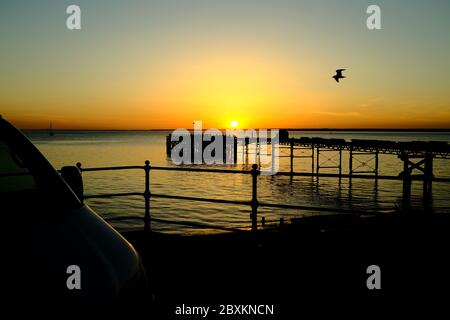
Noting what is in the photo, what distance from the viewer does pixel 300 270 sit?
5641mm

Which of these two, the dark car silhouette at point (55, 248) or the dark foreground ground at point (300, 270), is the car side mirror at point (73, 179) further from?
the dark foreground ground at point (300, 270)

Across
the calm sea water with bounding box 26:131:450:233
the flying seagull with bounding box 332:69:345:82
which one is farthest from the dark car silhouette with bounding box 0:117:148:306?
the flying seagull with bounding box 332:69:345:82

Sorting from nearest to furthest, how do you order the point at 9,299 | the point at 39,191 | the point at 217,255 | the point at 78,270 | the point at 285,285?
the point at 9,299 < the point at 78,270 < the point at 39,191 < the point at 285,285 < the point at 217,255

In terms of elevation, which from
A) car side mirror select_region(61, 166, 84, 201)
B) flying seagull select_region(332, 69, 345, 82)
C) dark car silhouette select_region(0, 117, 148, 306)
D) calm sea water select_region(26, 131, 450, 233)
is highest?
flying seagull select_region(332, 69, 345, 82)

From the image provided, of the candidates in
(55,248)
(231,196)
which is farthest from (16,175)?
(231,196)

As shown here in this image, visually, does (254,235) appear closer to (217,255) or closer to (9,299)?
(217,255)

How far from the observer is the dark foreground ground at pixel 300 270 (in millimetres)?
4602

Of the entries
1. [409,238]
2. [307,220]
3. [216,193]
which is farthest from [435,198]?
[409,238]

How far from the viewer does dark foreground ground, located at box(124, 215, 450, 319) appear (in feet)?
15.1

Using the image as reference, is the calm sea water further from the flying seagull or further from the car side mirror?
the car side mirror

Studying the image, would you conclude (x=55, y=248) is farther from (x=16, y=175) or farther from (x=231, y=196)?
(x=231, y=196)

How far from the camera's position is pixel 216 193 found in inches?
1296

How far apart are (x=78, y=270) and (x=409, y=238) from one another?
6713 millimetres

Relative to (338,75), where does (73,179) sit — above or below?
below
